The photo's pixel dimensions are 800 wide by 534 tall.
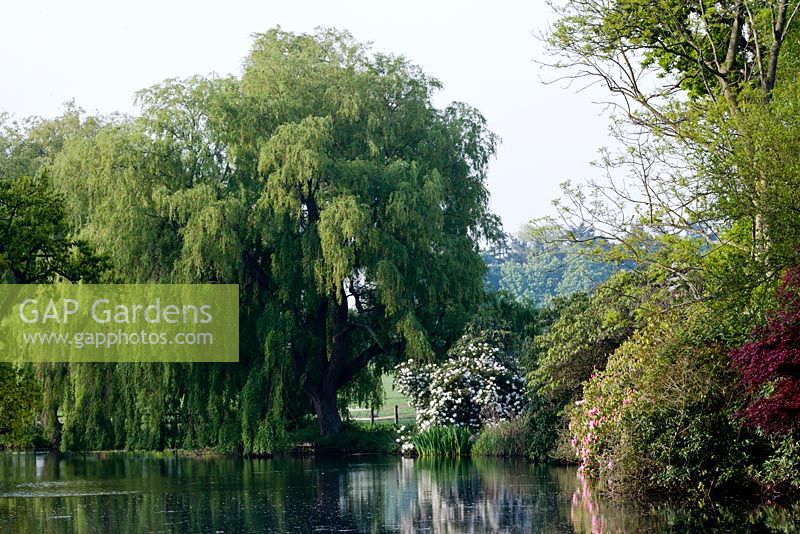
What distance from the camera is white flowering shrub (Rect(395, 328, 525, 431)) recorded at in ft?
105

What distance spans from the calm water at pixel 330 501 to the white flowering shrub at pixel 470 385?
2164 mm

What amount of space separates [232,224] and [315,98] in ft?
17.0

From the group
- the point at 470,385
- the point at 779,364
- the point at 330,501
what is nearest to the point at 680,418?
the point at 779,364

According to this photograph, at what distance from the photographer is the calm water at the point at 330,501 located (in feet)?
54.0

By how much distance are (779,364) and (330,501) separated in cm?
815

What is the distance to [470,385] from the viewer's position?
32.1 m

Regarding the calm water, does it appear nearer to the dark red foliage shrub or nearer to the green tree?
the dark red foliage shrub

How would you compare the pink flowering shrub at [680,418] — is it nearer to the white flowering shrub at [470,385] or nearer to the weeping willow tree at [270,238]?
the white flowering shrub at [470,385]

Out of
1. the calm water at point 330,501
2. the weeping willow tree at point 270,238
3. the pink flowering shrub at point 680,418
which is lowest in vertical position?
the calm water at point 330,501

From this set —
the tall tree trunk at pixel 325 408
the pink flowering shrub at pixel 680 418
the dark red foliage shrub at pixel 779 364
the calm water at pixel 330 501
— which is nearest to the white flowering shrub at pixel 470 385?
the calm water at pixel 330 501

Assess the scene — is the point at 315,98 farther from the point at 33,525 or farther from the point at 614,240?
the point at 33,525

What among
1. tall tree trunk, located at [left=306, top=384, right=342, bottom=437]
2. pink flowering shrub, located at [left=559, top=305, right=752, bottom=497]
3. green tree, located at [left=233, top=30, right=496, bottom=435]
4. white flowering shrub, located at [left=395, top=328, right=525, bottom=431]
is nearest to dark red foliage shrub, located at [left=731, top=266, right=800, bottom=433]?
pink flowering shrub, located at [left=559, top=305, right=752, bottom=497]

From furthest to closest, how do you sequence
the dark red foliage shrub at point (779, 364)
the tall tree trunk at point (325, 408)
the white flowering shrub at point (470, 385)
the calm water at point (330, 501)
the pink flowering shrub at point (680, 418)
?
1. the tall tree trunk at point (325, 408)
2. the white flowering shrub at point (470, 385)
3. the pink flowering shrub at point (680, 418)
4. the calm water at point (330, 501)
5. the dark red foliage shrub at point (779, 364)

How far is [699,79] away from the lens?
26.2 metres
